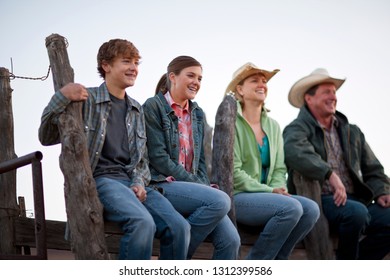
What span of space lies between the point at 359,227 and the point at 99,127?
2384 millimetres

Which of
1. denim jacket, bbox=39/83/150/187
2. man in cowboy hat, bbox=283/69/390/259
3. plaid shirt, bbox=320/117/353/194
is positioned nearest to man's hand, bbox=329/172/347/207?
man in cowboy hat, bbox=283/69/390/259

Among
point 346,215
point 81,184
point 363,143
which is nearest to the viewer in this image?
point 81,184

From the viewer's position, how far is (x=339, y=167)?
22.3 feet

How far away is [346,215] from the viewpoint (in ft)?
21.0

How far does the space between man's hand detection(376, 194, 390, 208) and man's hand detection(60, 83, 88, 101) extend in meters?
2.98

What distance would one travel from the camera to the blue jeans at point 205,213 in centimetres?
534

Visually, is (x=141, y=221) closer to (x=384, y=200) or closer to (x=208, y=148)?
(x=384, y=200)

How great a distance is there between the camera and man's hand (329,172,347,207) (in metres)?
6.48

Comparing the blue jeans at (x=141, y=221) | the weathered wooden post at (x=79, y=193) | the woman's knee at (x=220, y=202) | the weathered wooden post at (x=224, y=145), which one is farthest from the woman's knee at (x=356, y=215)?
the weathered wooden post at (x=79, y=193)

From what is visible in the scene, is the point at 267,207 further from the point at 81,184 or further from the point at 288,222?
the point at 81,184

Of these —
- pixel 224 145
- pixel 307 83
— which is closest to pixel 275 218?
pixel 224 145

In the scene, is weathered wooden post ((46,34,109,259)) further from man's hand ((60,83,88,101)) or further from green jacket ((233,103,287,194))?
green jacket ((233,103,287,194))
